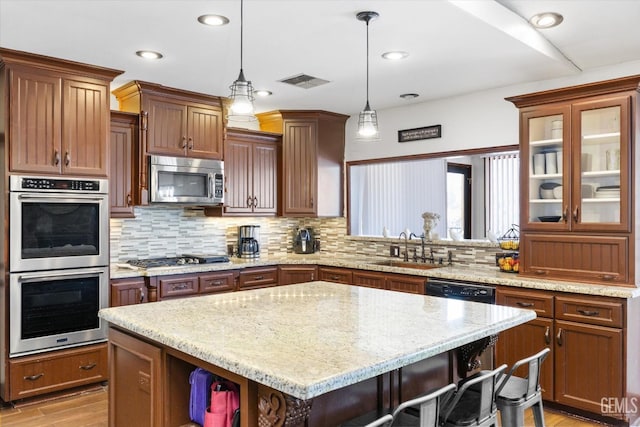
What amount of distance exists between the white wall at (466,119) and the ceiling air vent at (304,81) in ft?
4.09

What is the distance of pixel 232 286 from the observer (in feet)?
15.7

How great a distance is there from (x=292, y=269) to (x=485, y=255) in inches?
74.5

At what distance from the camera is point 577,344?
3.42 m

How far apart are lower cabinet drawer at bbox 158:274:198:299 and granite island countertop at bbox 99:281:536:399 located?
61.9 inches

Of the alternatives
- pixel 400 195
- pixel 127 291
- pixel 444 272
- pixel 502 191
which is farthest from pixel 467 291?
pixel 127 291

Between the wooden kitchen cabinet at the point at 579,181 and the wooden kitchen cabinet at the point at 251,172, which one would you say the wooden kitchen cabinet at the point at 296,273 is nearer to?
the wooden kitchen cabinet at the point at 251,172

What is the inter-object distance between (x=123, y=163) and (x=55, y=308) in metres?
1.38

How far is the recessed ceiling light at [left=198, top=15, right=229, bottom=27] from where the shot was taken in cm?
290

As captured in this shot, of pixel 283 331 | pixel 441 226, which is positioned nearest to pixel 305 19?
pixel 283 331

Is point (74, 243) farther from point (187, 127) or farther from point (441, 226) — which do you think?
point (441, 226)

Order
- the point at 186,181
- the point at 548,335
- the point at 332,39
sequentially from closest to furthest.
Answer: the point at 332,39, the point at 548,335, the point at 186,181

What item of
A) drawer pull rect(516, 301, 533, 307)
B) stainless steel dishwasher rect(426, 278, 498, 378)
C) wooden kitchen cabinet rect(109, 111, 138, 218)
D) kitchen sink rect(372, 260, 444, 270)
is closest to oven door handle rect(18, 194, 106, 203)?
wooden kitchen cabinet rect(109, 111, 138, 218)

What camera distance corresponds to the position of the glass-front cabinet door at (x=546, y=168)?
3.71m

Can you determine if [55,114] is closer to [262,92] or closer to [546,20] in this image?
[262,92]
